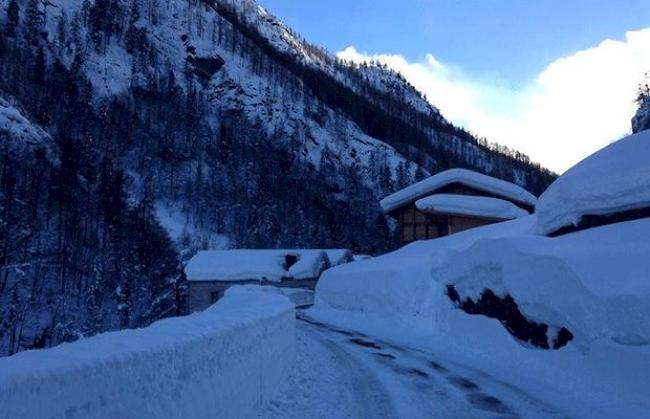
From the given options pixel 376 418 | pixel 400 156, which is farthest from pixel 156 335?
pixel 400 156

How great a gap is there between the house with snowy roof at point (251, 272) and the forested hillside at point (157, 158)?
17.3 meters

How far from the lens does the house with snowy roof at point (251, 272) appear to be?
47.6 metres

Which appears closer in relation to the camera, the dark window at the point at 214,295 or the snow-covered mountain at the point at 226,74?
the dark window at the point at 214,295

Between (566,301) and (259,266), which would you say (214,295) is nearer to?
(259,266)

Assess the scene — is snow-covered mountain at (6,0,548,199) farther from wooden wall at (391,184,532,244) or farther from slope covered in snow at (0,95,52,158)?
wooden wall at (391,184,532,244)

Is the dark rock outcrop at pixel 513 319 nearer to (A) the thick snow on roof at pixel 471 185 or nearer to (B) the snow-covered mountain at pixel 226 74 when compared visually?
(A) the thick snow on roof at pixel 471 185

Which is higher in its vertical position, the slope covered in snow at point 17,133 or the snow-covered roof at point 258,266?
the slope covered in snow at point 17,133

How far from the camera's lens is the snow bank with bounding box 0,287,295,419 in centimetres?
305

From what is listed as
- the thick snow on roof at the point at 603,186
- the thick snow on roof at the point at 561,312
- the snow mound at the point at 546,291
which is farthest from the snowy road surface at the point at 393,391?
the thick snow on roof at the point at 603,186

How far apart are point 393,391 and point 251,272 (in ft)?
133

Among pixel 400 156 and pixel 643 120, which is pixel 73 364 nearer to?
pixel 643 120

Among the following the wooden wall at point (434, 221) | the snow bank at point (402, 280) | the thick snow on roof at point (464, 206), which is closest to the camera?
the snow bank at point (402, 280)

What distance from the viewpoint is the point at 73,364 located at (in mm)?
3320

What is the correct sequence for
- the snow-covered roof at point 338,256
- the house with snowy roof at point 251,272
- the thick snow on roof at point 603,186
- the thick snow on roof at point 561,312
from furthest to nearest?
the snow-covered roof at point 338,256, the house with snowy roof at point 251,272, the thick snow on roof at point 603,186, the thick snow on roof at point 561,312
